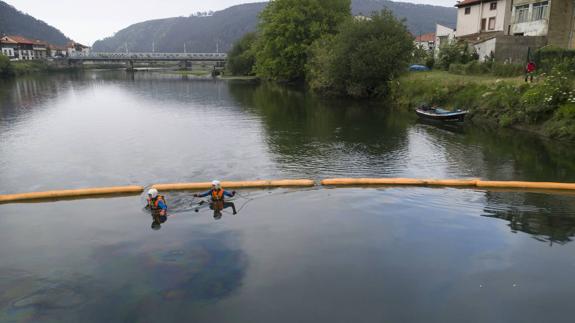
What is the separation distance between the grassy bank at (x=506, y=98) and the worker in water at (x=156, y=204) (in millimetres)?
27549

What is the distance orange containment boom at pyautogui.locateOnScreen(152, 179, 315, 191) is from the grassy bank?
68.3 feet

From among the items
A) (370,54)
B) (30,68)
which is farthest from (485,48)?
(30,68)

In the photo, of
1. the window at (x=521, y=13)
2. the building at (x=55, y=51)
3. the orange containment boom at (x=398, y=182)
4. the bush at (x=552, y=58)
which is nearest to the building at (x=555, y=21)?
the window at (x=521, y=13)

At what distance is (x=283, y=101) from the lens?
202ft

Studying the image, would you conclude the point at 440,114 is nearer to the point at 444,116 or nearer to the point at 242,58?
the point at 444,116

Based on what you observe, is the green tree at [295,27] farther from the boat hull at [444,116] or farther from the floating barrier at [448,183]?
the floating barrier at [448,183]

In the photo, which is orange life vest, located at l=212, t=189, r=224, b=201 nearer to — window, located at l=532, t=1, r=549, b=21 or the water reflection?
the water reflection

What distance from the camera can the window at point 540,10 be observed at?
1843 inches

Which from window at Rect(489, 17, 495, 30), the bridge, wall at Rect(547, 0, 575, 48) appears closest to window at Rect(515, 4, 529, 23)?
wall at Rect(547, 0, 575, 48)

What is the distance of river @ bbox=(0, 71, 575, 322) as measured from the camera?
40.3ft

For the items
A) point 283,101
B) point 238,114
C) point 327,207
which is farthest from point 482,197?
point 283,101

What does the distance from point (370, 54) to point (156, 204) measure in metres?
40.8

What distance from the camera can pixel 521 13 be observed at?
170 ft

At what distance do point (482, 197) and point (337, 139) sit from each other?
49.6ft
